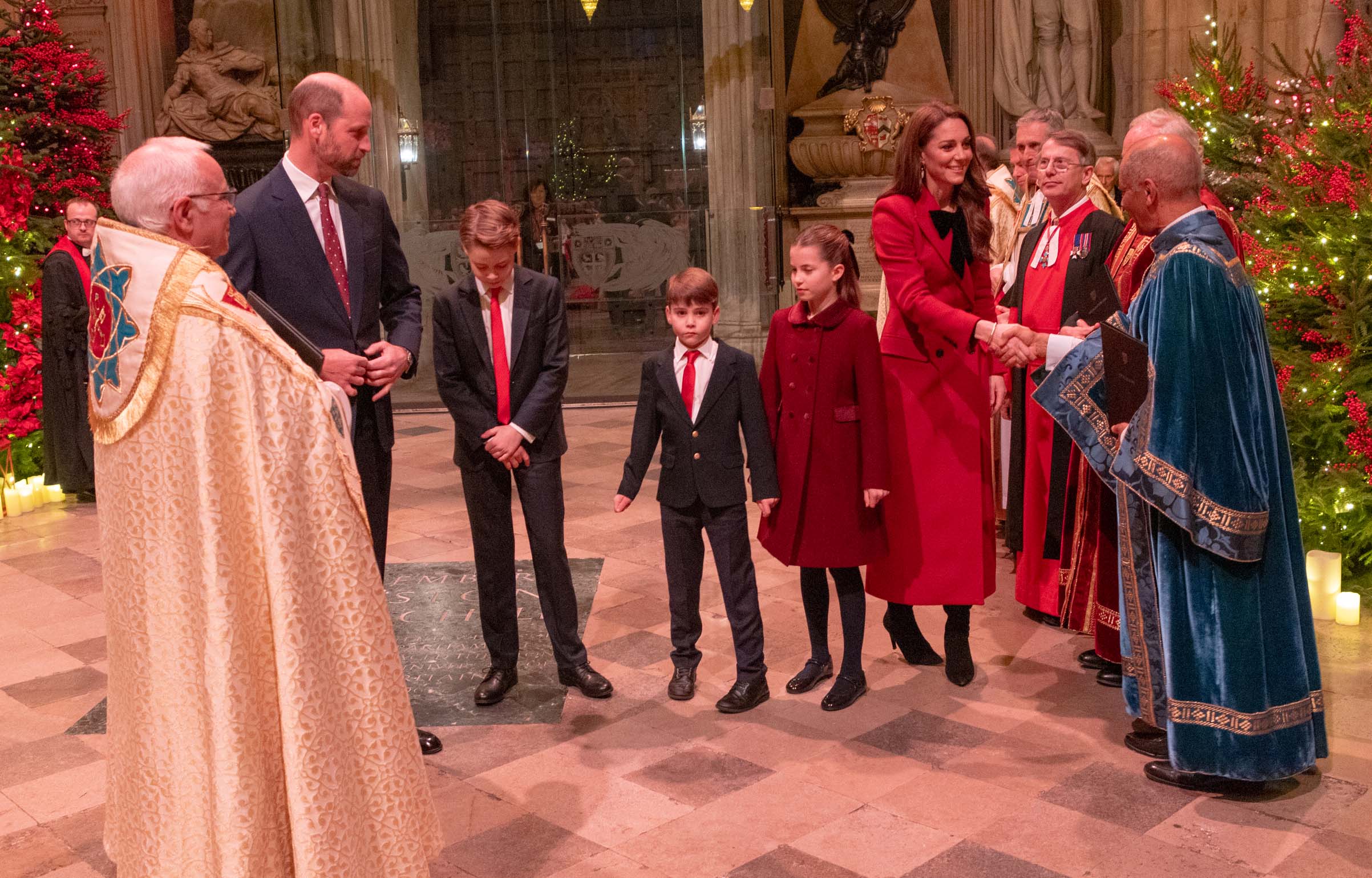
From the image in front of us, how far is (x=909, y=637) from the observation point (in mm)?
4527

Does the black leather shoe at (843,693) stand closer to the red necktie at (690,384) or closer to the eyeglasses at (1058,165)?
the red necktie at (690,384)

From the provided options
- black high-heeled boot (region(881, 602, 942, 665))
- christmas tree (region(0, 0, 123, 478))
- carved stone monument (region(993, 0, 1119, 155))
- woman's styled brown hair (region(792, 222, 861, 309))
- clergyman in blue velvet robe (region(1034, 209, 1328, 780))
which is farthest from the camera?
carved stone monument (region(993, 0, 1119, 155))

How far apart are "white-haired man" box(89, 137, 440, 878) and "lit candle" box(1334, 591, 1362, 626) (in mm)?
3764

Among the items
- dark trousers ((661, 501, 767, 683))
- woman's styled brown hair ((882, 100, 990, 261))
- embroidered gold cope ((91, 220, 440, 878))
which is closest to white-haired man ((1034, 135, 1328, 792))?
woman's styled brown hair ((882, 100, 990, 261))

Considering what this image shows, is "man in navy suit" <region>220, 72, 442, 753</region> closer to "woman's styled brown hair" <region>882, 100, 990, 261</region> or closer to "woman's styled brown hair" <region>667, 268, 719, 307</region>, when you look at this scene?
"woman's styled brown hair" <region>667, 268, 719, 307</region>


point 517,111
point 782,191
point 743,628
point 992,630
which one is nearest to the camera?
point 743,628

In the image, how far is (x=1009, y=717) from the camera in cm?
401

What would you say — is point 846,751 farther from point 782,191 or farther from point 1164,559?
point 782,191

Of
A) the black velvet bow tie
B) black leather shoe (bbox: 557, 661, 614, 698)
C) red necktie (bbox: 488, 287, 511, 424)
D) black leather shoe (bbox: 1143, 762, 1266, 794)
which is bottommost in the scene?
black leather shoe (bbox: 1143, 762, 1266, 794)

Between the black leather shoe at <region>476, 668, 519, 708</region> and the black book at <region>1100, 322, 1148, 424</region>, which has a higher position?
the black book at <region>1100, 322, 1148, 424</region>

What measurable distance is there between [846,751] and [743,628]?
55cm

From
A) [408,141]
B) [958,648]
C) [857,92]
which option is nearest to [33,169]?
[408,141]

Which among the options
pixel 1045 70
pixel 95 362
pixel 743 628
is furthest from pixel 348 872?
pixel 1045 70

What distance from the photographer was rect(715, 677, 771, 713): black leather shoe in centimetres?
411
